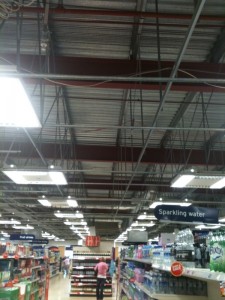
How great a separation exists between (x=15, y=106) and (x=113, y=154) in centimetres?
707

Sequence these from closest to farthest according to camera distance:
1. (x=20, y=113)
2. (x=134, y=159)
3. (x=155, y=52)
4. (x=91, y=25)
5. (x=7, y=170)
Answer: (x=20, y=113), (x=91, y=25), (x=155, y=52), (x=7, y=170), (x=134, y=159)

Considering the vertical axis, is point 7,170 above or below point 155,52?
below

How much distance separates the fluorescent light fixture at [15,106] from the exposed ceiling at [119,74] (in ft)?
0.66

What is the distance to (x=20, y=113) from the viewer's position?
3926 millimetres

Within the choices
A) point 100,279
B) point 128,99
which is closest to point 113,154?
point 128,99

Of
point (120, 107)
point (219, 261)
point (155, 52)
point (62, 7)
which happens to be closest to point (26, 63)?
point (62, 7)

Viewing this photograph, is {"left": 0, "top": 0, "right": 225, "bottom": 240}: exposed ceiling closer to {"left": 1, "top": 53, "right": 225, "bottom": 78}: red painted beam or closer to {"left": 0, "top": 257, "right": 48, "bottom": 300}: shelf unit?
{"left": 1, "top": 53, "right": 225, "bottom": 78}: red painted beam

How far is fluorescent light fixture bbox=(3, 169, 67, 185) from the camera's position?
291 inches

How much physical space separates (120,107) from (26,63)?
304 centimetres

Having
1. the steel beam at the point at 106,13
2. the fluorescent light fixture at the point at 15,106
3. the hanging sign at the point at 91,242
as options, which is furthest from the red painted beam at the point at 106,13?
the hanging sign at the point at 91,242

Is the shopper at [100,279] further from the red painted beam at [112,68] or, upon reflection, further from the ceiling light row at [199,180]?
the red painted beam at [112,68]

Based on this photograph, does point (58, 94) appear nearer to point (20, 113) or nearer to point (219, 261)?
point (20, 113)

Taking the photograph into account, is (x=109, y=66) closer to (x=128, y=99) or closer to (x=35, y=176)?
(x=128, y=99)

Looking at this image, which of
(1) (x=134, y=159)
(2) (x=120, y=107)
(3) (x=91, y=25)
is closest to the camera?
(3) (x=91, y=25)
